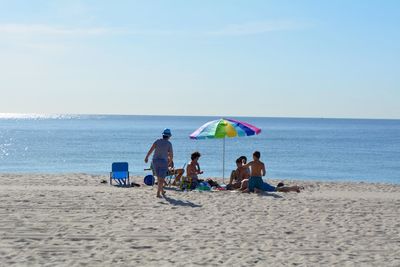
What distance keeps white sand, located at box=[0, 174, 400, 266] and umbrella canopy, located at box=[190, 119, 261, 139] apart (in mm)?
1759

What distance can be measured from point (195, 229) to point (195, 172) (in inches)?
223

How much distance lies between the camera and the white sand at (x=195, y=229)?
675 cm

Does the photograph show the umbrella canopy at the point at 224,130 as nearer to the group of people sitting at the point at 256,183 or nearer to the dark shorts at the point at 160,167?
the group of people sitting at the point at 256,183

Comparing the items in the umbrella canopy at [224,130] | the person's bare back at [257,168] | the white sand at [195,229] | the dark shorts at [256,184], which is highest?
the umbrella canopy at [224,130]

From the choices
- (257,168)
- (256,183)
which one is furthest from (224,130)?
(256,183)

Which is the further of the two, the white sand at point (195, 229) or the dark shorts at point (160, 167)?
the dark shorts at point (160, 167)

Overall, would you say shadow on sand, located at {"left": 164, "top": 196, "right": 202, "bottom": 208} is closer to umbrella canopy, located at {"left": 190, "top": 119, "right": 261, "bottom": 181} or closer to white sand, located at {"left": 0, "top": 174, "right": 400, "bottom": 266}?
white sand, located at {"left": 0, "top": 174, "right": 400, "bottom": 266}

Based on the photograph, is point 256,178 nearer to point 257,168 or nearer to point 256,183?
point 256,183

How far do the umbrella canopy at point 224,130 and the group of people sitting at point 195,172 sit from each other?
609 millimetres

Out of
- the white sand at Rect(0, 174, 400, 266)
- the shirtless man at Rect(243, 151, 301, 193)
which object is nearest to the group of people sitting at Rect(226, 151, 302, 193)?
the shirtless man at Rect(243, 151, 301, 193)

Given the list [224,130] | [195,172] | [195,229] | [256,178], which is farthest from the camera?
[224,130]

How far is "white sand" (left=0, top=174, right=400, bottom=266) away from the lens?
6750 mm

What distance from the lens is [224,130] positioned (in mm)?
14320

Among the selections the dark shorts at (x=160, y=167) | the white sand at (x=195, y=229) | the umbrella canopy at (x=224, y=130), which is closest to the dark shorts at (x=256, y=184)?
the white sand at (x=195, y=229)
